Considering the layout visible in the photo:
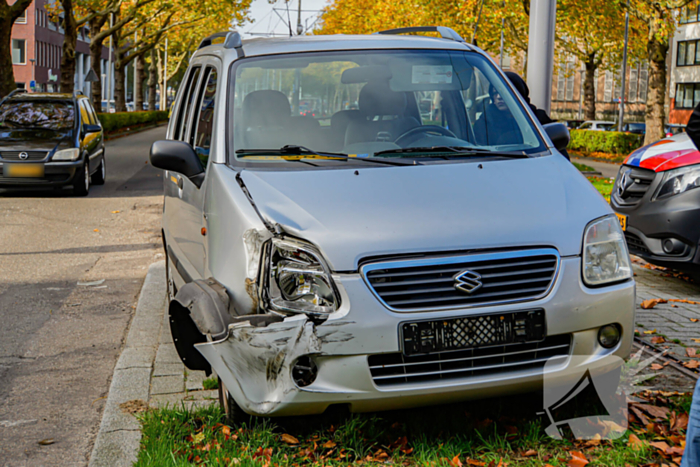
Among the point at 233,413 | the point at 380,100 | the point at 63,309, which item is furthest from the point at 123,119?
the point at 233,413

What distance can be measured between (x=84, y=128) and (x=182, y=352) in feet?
37.6

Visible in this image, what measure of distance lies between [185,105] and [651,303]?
373 centimetres

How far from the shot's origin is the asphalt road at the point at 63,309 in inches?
159

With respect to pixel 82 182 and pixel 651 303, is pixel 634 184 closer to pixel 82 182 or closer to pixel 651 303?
pixel 651 303

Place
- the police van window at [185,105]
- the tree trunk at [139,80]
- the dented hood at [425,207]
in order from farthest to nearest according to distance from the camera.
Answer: the tree trunk at [139,80]
the police van window at [185,105]
the dented hood at [425,207]

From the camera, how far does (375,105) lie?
14.8 ft

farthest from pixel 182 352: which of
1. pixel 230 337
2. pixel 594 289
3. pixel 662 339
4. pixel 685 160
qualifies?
pixel 685 160

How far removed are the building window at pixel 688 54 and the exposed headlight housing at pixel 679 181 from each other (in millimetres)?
57915

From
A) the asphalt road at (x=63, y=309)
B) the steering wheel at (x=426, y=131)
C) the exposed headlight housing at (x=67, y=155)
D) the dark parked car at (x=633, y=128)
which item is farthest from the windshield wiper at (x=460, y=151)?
the dark parked car at (x=633, y=128)

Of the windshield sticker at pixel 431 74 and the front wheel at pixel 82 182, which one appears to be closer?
the windshield sticker at pixel 431 74

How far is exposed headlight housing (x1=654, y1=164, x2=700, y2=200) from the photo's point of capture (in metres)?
6.29

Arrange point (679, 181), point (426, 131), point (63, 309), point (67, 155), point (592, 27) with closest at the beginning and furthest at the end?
point (426, 131) < point (679, 181) < point (63, 309) < point (67, 155) < point (592, 27)

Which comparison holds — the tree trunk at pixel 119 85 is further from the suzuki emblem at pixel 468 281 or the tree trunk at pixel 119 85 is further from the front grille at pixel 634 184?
the suzuki emblem at pixel 468 281

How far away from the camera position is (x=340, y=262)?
3.20 m
